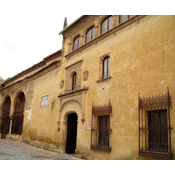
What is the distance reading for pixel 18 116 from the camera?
64.7 ft

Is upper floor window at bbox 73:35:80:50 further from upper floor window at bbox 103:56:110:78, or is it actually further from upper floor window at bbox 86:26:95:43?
upper floor window at bbox 103:56:110:78

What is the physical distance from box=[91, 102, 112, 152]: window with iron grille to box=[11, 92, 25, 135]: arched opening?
11068 millimetres

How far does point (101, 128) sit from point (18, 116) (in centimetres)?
1276

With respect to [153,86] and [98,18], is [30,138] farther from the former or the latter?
[153,86]

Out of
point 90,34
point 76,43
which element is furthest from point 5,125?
point 90,34

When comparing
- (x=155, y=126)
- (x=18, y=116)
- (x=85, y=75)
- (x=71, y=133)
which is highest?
(x=85, y=75)

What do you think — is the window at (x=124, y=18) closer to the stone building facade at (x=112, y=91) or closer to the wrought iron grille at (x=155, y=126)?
the stone building facade at (x=112, y=91)

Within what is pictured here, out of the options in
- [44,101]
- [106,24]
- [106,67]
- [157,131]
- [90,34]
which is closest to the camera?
[157,131]

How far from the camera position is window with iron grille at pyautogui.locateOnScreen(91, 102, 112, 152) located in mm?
9164

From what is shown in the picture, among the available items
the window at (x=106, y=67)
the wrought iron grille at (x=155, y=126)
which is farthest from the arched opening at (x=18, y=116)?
the wrought iron grille at (x=155, y=126)

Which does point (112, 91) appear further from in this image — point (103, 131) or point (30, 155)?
point (30, 155)

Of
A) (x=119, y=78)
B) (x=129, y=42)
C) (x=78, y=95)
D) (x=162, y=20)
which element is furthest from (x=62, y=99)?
(x=162, y=20)

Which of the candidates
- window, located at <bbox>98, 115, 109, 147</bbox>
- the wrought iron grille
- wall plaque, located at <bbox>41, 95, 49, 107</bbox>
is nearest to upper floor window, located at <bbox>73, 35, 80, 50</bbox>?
wall plaque, located at <bbox>41, 95, 49, 107</bbox>

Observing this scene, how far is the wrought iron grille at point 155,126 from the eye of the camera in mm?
6816
